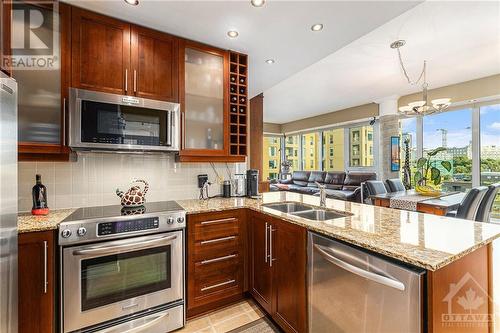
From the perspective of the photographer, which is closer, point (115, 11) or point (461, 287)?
point (461, 287)

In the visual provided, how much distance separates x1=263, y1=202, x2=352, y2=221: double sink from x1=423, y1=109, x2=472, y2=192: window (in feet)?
14.1

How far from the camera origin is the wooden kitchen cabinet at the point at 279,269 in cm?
155

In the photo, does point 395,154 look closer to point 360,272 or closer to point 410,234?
point 410,234

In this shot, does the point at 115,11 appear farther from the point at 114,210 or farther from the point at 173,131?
the point at 114,210

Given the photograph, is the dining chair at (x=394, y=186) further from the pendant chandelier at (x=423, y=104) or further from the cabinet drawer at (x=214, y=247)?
the cabinet drawer at (x=214, y=247)

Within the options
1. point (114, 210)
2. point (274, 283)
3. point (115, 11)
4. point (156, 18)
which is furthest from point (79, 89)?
point (274, 283)

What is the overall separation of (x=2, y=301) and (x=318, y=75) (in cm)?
466

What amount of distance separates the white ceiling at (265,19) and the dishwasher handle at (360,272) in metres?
1.81

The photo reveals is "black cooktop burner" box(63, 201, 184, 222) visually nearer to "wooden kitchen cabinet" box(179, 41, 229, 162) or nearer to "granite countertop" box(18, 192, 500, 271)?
"granite countertop" box(18, 192, 500, 271)

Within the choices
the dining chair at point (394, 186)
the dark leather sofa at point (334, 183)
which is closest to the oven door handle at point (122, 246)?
the dining chair at point (394, 186)

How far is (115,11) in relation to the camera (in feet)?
6.21

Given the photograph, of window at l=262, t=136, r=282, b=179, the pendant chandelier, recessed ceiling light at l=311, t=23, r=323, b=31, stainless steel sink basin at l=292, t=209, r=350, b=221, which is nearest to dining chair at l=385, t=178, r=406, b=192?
the pendant chandelier

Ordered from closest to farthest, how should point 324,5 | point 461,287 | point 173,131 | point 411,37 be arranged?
1. point 461,287
2. point 324,5
3. point 173,131
4. point 411,37

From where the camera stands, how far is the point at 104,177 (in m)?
2.18
